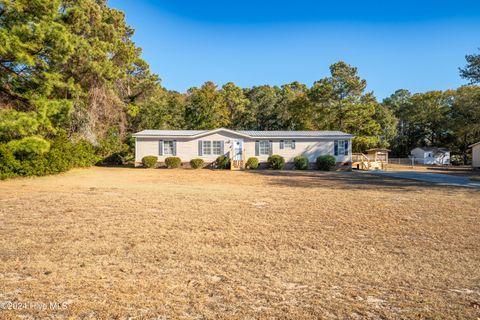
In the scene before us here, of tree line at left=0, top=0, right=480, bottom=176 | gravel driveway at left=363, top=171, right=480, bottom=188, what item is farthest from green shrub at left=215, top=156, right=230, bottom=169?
gravel driveway at left=363, top=171, right=480, bottom=188

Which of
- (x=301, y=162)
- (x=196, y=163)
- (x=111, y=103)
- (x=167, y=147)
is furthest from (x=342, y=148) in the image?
(x=111, y=103)

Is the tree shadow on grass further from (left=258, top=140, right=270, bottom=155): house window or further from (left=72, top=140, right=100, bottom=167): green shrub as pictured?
(left=72, top=140, right=100, bottom=167): green shrub

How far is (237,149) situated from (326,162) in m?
7.21

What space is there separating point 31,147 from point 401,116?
51.8m

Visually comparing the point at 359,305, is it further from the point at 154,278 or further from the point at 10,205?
the point at 10,205

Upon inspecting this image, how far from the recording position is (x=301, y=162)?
23.4 metres

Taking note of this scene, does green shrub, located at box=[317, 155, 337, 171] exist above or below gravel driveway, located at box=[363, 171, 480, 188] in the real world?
above

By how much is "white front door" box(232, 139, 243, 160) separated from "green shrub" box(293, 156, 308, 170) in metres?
4.52

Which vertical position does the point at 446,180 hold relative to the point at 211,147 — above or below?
below

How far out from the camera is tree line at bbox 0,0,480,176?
13.1 m

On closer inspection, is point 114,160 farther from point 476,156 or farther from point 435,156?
point 435,156

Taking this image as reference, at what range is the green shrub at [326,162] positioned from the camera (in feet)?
75.9

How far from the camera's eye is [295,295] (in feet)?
10.3

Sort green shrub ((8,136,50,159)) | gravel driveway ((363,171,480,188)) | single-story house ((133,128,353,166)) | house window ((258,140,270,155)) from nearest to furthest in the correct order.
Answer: green shrub ((8,136,50,159)) < gravel driveway ((363,171,480,188)) < single-story house ((133,128,353,166)) < house window ((258,140,270,155))
